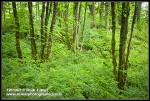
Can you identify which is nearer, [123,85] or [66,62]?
[123,85]

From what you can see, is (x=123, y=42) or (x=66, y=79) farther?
(x=123, y=42)

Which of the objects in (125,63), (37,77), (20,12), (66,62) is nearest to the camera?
(37,77)

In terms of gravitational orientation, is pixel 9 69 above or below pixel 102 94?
above

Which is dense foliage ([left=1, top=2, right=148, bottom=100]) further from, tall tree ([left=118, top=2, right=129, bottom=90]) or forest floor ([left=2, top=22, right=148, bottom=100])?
tall tree ([left=118, top=2, right=129, bottom=90])

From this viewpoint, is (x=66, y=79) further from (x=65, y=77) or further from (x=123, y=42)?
(x=123, y=42)

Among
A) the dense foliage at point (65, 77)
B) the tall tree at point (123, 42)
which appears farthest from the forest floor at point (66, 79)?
the tall tree at point (123, 42)

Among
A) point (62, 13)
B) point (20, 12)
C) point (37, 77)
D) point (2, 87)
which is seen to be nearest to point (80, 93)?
point (37, 77)

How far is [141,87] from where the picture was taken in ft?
28.4

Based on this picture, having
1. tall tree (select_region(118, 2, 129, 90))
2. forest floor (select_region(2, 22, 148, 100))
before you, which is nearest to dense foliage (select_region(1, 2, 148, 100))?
forest floor (select_region(2, 22, 148, 100))

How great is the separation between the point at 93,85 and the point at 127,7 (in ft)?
8.69

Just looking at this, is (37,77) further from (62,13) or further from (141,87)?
(62,13)

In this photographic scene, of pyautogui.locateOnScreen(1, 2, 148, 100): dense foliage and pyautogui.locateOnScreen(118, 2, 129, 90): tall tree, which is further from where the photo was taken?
pyautogui.locateOnScreen(118, 2, 129, 90): tall tree

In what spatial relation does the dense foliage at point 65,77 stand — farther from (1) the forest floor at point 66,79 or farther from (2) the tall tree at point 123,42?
(2) the tall tree at point 123,42

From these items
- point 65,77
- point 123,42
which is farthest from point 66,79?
point 123,42
